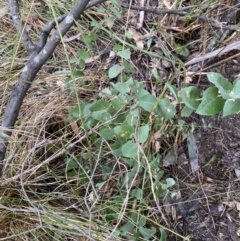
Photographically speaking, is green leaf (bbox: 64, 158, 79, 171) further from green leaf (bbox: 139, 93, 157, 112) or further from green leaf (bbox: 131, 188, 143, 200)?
green leaf (bbox: 139, 93, 157, 112)

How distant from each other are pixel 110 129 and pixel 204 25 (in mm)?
598

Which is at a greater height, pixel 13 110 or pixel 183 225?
pixel 13 110

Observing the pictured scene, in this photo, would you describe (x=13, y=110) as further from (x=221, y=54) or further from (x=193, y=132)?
(x=221, y=54)

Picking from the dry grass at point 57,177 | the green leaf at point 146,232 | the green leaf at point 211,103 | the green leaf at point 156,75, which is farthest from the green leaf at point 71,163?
the green leaf at point 211,103

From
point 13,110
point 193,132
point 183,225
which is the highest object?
point 13,110

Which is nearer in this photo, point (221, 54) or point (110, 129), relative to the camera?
point (110, 129)

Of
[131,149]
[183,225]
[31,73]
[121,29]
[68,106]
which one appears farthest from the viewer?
[121,29]

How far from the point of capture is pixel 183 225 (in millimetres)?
1350

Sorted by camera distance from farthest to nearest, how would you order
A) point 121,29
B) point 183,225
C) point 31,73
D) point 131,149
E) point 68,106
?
point 121,29, point 68,106, point 183,225, point 31,73, point 131,149

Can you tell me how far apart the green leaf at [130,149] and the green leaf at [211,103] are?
0.81 ft

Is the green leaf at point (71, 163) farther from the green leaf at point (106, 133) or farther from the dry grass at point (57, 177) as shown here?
the green leaf at point (106, 133)

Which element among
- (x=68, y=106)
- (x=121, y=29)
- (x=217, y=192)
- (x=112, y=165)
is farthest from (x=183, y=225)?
(x=121, y=29)

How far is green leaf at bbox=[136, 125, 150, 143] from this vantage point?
1.10 m

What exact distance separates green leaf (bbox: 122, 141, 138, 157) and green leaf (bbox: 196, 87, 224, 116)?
247 millimetres
